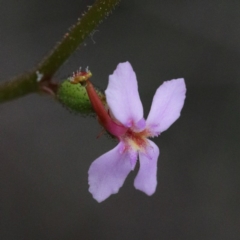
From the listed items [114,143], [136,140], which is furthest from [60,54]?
[114,143]

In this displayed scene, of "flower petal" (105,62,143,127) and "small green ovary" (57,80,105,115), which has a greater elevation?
"flower petal" (105,62,143,127)

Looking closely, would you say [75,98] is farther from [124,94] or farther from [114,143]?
[114,143]

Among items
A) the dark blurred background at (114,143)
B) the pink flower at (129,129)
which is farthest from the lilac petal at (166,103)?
the dark blurred background at (114,143)

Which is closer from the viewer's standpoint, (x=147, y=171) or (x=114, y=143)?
(x=147, y=171)

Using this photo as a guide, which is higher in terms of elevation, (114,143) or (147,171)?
(114,143)

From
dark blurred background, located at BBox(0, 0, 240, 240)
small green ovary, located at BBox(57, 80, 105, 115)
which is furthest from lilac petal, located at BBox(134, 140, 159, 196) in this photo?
dark blurred background, located at BBox(0, 0, 240, 240)

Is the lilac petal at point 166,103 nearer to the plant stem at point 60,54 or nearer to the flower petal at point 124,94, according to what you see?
the flower petal at point 124,94

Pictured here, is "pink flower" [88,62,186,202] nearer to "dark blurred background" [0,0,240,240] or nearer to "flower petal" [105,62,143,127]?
"flower petal" [105,62,143,127]
